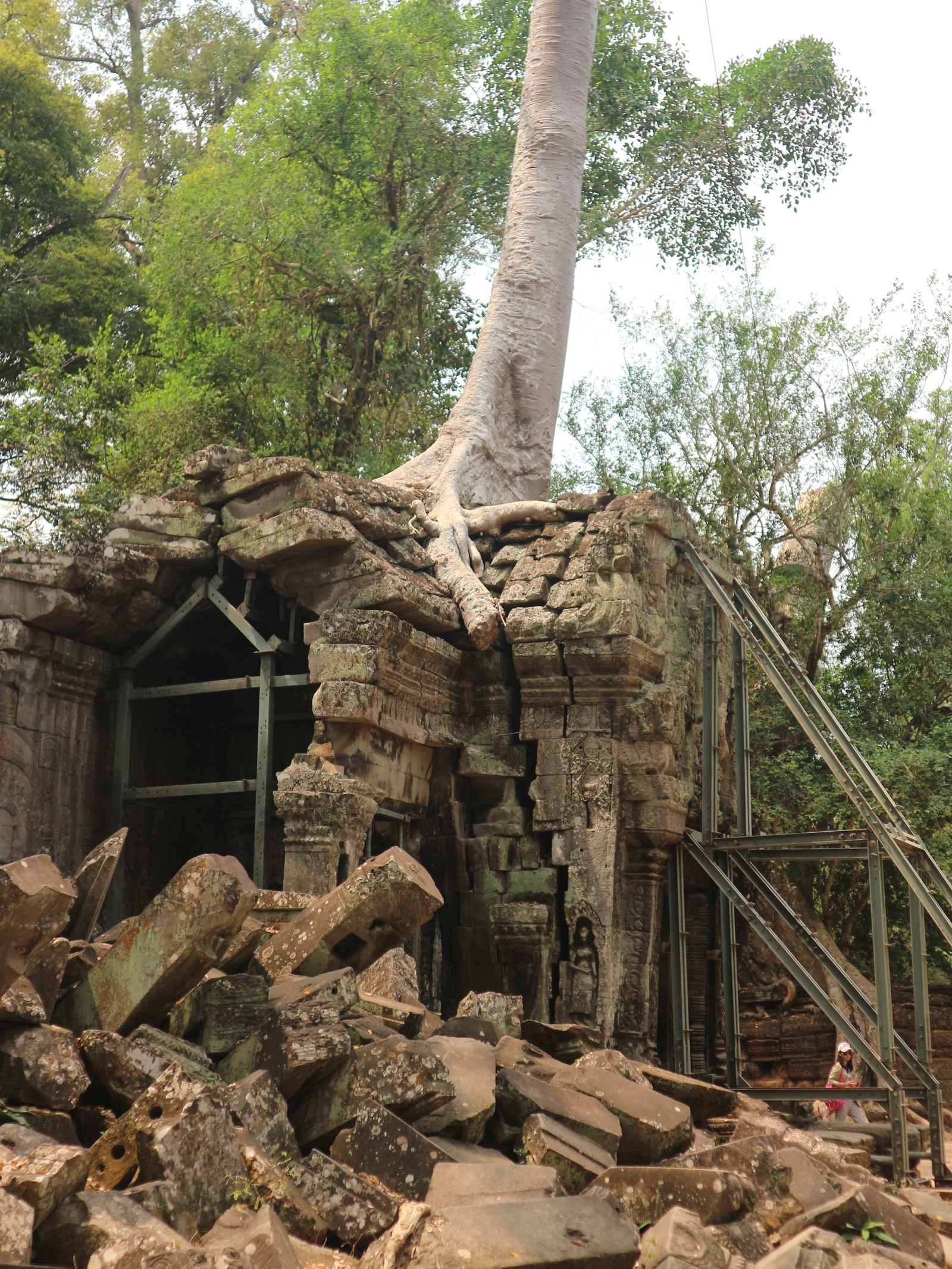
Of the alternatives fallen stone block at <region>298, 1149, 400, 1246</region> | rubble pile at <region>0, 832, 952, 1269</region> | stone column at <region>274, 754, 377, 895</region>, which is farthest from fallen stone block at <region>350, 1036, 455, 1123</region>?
stone column at <region>274, 754, 377, 895</region>

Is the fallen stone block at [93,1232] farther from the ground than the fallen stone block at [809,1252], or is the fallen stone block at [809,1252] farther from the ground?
the fallen stone block at [93,1232]

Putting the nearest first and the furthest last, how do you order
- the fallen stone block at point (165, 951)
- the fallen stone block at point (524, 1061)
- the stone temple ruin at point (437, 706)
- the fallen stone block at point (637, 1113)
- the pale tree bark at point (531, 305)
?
the fallen stone block at point (165, 951) → the fallen stone block at point (637, 1113) → the fallen stone block at point (524, 1061) → the stone temple ruin at point (437, 706) → the pale tree bark at point (531, 305)

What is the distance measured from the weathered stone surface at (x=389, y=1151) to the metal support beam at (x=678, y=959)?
15.6ft

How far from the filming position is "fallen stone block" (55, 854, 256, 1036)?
13.8 ft

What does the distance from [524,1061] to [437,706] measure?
138 inches

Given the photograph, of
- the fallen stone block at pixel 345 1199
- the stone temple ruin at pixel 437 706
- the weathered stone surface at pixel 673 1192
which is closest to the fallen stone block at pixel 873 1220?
the weathered stone surface at pixel 673 1192

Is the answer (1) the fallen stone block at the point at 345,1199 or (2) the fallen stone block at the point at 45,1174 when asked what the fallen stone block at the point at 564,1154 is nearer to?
(1) the fallen stone block at the point at 345,1199

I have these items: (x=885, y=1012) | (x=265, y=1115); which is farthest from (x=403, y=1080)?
(x=885, y=1012)

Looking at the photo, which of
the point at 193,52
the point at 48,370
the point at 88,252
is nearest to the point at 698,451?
the point at 48,370

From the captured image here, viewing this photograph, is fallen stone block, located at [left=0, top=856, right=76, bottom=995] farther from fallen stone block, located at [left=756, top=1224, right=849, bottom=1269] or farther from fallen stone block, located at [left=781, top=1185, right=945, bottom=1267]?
fallen stone block, located at [left=781, top=1185, right=945, bottom=1267]

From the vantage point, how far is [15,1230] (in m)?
2.89

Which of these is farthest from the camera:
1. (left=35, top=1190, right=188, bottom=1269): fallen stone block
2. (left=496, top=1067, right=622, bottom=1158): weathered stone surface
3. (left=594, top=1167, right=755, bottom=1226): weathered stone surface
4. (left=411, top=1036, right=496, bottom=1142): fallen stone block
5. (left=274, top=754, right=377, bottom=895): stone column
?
(left=274, top=754, right=377, bottom=895): stone column

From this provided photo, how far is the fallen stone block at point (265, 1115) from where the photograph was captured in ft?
12.4

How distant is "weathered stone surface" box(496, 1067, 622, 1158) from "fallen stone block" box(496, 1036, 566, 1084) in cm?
18
